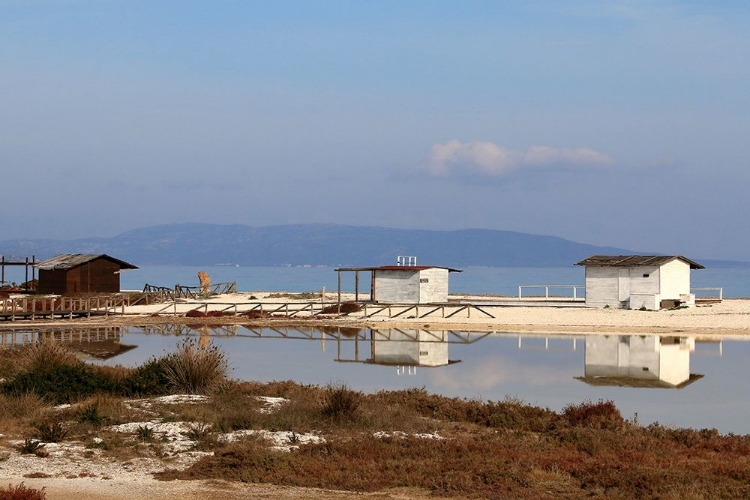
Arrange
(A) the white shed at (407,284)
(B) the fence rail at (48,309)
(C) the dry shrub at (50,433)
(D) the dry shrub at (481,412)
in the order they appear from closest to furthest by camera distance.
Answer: (C) the dry shrub at (50,433) < (D) the dry shrub at (481,412) < (B) the fence rail at (48,309) < (A) the white shed at (407,284)

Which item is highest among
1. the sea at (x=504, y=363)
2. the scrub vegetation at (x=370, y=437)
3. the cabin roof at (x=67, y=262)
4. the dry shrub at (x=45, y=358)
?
the cabin roof at (x=67, y=262)

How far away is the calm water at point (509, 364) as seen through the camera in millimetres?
22703

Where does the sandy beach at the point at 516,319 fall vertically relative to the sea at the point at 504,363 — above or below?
above

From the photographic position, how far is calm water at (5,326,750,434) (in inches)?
894

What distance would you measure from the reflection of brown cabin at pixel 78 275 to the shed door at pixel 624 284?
34625mm

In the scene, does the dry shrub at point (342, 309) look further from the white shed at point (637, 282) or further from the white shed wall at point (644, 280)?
the white shed wall at point (644, 280)

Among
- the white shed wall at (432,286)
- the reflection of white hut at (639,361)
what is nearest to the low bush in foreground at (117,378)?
the reflection of white hut at (639,361)

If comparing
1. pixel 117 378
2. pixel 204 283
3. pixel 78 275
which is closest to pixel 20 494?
pixel 117 378

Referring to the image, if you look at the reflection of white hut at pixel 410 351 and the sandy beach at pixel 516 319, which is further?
the sandy beach at pixel 516 319

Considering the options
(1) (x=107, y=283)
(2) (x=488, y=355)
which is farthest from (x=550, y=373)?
(1) (x=107, y=283)

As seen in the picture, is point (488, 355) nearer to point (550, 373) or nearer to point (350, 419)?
point (550, 373)

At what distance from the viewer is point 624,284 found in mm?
55625

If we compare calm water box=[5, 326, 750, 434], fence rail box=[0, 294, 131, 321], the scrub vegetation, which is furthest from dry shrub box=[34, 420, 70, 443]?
fence rail box=[0, 294, 131, 321]

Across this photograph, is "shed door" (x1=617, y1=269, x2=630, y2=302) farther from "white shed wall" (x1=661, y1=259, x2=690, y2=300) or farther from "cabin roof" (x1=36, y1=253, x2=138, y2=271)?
"cabin roof" (x1=36, y1=253, x2=138, y2=271)
